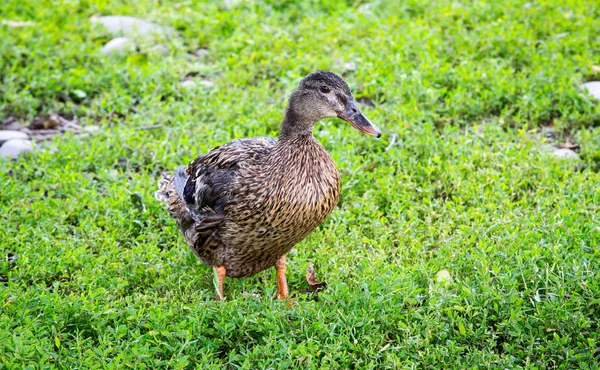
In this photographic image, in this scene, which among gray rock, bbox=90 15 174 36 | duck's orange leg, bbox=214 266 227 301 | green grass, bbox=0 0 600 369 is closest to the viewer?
green grass, bbox=0 0 600 369

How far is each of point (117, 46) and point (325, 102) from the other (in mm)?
4081

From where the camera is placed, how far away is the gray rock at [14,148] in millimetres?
6613

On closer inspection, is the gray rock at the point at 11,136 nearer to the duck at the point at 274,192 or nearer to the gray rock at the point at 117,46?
the gray rock at the point at 117,46

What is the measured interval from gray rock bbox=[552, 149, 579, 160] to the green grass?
0.52ft

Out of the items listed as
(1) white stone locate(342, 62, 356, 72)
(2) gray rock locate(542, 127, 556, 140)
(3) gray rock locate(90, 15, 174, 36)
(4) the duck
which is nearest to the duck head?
(4) the duck

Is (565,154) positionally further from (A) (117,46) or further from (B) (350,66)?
(A) (117,46)

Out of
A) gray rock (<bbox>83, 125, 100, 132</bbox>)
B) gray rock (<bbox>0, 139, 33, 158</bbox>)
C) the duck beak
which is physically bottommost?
gray rock (<bbox>83, 125, 100, 132</bbox>)

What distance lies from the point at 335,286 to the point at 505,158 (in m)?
2.24

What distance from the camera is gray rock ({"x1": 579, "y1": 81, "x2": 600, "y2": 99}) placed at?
7.00 metres

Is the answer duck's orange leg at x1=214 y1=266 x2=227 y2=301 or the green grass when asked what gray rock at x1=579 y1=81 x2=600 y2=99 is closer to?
the green grass

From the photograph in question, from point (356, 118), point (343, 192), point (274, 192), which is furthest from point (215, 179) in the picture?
point (343, 192)

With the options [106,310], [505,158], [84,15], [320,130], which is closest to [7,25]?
[84,15]

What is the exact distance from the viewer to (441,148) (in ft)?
21.2

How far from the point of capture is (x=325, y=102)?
485cm
